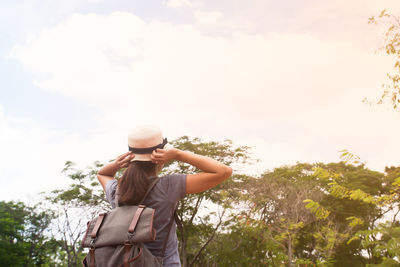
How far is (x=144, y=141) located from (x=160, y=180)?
0.76 feet

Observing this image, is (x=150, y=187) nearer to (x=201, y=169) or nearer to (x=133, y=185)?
(x=133, y=185)

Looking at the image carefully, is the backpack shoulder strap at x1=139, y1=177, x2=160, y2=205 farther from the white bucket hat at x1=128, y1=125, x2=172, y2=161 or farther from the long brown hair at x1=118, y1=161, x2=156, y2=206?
the white bucket hat at x1=128, y1=125, x2=172, y2=161

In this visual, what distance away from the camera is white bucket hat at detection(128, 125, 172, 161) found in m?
1.89

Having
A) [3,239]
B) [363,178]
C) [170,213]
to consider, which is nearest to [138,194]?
[170,213]

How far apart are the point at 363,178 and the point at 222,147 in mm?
11257

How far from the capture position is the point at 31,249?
31.0 meters

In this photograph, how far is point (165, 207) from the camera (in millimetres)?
1771

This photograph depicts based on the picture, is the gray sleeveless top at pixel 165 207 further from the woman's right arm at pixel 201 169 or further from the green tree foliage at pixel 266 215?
the green tree foliage at pixel 266 215

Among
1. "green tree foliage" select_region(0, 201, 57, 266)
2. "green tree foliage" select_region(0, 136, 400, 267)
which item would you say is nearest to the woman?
"green tree foliage" select_region(0, 136, 400, 267)

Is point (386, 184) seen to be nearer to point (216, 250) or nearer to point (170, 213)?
point (216, 250)

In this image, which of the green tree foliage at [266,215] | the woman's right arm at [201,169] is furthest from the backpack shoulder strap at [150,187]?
the green tree foliage at [266,215]

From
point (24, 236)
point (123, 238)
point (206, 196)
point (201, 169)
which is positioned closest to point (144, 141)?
point (201, 169)

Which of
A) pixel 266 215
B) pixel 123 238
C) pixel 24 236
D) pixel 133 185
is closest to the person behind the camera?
pixel 123 238

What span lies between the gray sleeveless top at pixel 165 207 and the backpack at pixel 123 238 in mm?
28
